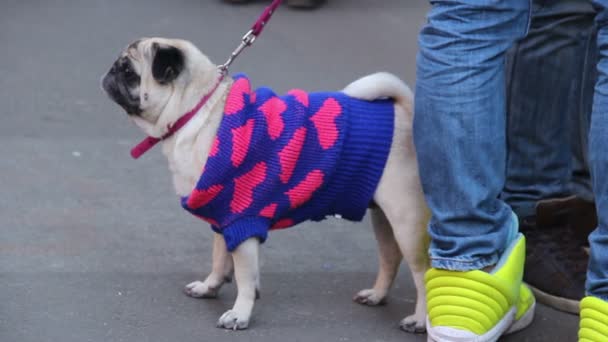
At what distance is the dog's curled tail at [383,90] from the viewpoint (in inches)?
131

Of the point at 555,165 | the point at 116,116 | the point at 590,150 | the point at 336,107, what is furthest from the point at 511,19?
the point at 116,116

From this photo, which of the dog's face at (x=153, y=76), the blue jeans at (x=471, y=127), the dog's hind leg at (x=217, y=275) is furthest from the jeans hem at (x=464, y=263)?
the dog's face at (x=153, y=76)

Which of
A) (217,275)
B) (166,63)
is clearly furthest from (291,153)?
(217,275)

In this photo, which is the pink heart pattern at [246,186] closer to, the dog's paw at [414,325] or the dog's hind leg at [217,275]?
the dog's hind leg at [217,275]

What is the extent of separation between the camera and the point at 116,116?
18.2ft

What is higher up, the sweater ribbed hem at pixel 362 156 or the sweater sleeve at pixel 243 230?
the sweater ribbed hem at pixel 362 156

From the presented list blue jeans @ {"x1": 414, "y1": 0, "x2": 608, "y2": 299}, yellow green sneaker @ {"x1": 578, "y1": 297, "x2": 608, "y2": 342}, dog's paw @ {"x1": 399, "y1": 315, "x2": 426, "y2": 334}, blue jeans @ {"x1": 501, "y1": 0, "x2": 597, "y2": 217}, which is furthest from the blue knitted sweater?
yellow green sneaker @ {"x1": 578, "y1": 297, "x2": 608, "y2": 342}

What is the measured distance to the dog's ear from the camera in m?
3.23

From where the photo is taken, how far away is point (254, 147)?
318 cm

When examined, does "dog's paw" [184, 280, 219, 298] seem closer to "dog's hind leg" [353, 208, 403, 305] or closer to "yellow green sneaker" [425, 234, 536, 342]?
"dog's hind leg" [353, 208, 403, 305]

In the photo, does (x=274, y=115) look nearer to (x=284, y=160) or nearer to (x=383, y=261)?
(x=284, y=160)

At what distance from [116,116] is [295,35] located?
5.98 feet

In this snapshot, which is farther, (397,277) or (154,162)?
(154,162)

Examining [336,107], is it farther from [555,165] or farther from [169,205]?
[169,205]
